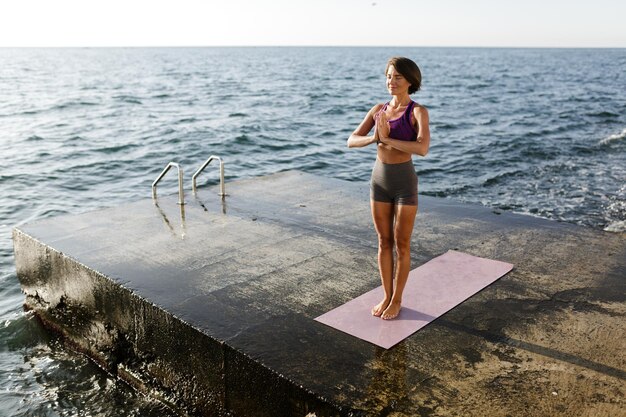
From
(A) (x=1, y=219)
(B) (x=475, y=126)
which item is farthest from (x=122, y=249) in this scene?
(B) (x=475, y=126)

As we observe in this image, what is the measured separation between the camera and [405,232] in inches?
190

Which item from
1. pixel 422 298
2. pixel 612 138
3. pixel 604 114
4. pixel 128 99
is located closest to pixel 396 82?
pixel 422 298

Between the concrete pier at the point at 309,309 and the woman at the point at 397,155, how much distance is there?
85 cm

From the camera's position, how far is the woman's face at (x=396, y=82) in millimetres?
4574

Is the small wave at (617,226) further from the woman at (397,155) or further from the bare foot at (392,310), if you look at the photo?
the woman at (397,155)

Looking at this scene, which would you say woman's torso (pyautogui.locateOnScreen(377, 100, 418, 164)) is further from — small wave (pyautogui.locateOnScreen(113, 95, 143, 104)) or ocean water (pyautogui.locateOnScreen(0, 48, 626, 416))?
small wave (pyautogui.locateOnScreen(113, 95, 143, 104))

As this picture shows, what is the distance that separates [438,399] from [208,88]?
50215mm

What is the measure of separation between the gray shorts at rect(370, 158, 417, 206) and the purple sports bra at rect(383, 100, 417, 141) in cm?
25

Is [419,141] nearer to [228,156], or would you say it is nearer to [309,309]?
[309,309]

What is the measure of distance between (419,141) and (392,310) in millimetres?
1646

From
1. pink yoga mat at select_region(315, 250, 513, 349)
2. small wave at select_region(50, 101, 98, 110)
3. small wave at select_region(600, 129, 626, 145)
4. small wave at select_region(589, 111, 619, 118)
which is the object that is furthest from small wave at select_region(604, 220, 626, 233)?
small wave at select_region(50, 101, 98, 110)

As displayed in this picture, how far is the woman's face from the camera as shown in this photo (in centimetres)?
457

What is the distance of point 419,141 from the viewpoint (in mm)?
4457

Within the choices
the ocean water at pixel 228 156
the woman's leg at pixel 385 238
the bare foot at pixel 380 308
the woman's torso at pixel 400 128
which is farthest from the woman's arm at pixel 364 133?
the ocean water at pixel 228 156
